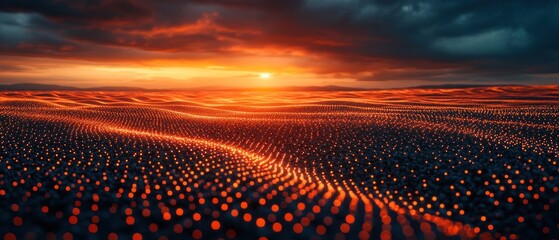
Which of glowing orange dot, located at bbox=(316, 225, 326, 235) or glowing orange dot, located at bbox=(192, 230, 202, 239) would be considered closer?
glowing orange dot, located at bbox=(192, 230, 202, 239)

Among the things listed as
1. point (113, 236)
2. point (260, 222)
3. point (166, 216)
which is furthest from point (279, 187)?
point (113, 236)

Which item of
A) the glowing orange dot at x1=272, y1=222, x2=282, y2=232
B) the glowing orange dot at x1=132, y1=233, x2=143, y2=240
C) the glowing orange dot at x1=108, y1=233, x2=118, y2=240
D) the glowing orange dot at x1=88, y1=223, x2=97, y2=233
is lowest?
the glowing orange dot at x1=272, y1=222, x2=282, y2=232

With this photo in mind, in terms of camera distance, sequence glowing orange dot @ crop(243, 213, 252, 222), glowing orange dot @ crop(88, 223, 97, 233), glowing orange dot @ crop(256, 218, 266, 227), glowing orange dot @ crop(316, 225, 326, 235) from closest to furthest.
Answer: glowing orange dot @ crop(88, 223, 97, 233) → glowing orange dot @ crop(316, 225, 326, 235) → glowing orange dot @ crop(256, 218, 266, 227) → glowing orange dot @ crop(243, 213, 252, 222)

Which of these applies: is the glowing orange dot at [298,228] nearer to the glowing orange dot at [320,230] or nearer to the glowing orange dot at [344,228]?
the glowing orange dot at [320,230]

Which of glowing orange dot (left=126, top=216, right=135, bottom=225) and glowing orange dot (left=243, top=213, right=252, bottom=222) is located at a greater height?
glowing orange dot (left=126, top=216, right=135, bottom=225)

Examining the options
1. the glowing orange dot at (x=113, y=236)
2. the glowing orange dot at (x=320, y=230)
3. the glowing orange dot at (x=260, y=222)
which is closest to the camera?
the glowing orange dot at (x=113, y=236)

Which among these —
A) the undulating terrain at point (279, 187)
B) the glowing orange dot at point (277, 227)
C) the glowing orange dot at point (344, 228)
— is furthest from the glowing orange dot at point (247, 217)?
the glowing orange dot at point (344, 228)

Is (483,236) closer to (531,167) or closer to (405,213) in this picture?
(405,213)

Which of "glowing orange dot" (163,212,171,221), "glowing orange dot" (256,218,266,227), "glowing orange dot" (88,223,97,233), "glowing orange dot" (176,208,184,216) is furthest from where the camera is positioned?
"glowing orange dot" (176,208,184,216)

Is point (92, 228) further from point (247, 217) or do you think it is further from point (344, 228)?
point (344, 228)

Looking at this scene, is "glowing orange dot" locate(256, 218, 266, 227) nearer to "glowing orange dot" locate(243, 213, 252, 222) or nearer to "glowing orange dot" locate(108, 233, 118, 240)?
"glowing orange dot" locate(243, 213, 252, 222)

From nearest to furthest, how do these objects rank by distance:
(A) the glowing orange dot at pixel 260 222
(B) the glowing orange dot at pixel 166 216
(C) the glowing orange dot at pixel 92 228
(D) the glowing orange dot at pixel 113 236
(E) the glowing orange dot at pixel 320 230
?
1. (D) the glowing orange dot at pixel 113 236
2. (C) the glowing orange dot at pixel 92 228
3. (E) the glowing orange dot at pixel 320 230
4. (A) the glowing orange dot at pixel 260 222
5. (B) the glowing orange dot at pixel 166 216

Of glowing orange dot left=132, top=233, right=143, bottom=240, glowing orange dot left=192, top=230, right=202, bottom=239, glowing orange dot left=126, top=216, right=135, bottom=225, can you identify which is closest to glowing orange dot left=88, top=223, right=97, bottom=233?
glowing orange dot left=126, top=216, right=135, bottom=225
